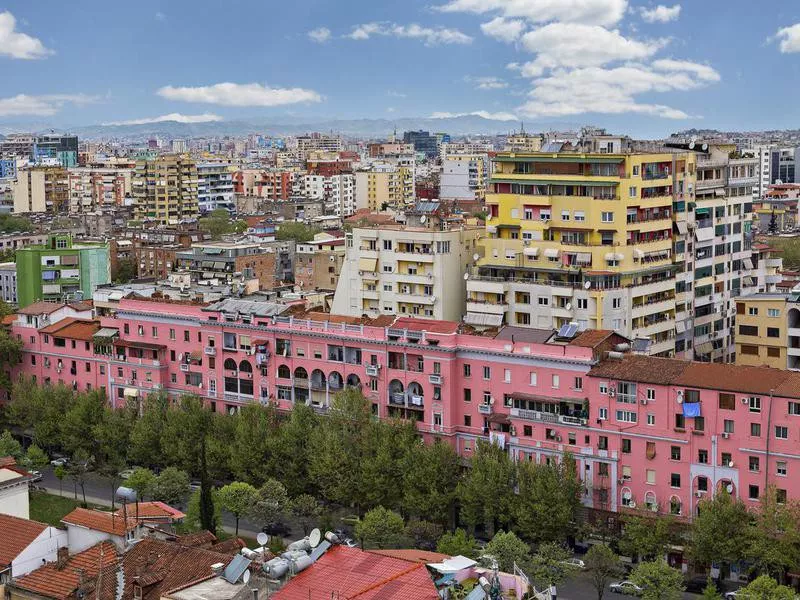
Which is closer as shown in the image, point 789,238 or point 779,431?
point 779,431

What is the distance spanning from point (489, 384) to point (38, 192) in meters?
131

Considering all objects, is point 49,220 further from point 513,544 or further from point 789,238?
point 513,544

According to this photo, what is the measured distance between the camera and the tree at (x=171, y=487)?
184ft

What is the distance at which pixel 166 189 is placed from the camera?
162875mm

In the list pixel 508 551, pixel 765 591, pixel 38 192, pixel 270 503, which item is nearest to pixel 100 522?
pixel 508 551

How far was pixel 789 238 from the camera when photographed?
115875mm

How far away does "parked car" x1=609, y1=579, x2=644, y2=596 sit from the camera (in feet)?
152

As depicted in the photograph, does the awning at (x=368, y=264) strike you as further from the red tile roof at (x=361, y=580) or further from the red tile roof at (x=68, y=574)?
the red tile roof at (x=361, y=580)

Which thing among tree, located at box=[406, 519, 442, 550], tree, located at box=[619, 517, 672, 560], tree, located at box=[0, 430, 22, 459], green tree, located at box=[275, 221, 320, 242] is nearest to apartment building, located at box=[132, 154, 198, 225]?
green tree, located at box=[275, 221, 320, 242]

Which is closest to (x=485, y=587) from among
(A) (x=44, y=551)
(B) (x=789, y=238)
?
(A) (x=44, y=551)

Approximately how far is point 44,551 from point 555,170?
36.1m

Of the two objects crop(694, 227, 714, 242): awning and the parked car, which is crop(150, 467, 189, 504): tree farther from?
crop(694, 227, 714, 242): awning

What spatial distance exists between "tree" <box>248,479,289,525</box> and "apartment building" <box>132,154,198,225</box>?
110 metres

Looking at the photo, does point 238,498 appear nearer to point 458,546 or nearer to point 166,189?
point 458,546
